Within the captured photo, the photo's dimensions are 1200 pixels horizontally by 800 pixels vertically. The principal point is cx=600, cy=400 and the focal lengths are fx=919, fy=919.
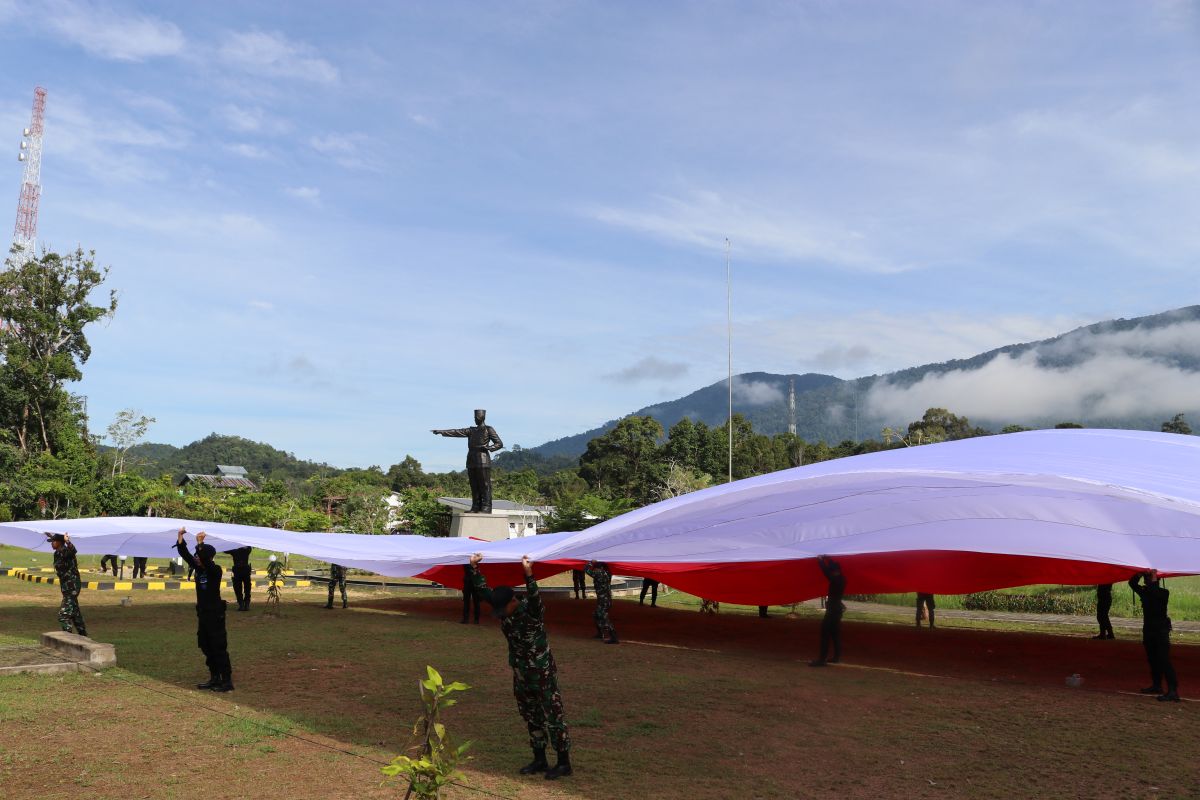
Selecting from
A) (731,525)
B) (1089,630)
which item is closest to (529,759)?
(731,525)

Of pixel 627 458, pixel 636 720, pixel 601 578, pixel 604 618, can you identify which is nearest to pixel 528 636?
pixel 636 720

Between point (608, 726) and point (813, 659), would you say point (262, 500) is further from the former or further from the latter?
point (608, 726)

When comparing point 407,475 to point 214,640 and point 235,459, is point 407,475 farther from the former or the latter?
point 214,640

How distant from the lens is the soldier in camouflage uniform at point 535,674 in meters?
6.26

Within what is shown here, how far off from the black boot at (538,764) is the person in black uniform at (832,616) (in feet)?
19.9

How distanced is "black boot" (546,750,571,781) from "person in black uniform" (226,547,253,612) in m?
11.8

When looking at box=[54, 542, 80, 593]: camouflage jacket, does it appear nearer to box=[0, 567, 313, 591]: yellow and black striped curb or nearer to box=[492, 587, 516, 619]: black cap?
box=[0, 567, 313, 591]: yellow and black striped curb

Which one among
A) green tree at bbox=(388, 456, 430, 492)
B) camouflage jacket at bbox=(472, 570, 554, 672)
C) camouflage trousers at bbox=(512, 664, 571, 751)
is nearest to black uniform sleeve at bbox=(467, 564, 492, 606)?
camouflage jacket at bbox=(472, 570, 554, 672)

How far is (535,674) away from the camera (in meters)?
6.27

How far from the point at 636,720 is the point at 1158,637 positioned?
534 cm

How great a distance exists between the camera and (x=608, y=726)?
308 inches

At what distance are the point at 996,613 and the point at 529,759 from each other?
1616 cm

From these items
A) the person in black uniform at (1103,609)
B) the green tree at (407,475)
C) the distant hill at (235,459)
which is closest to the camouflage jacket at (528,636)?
the person in black uniform at (1103,609)

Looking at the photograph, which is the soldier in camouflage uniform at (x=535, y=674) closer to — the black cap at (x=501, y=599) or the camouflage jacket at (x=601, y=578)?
the black cap at (x=501, y=599)
